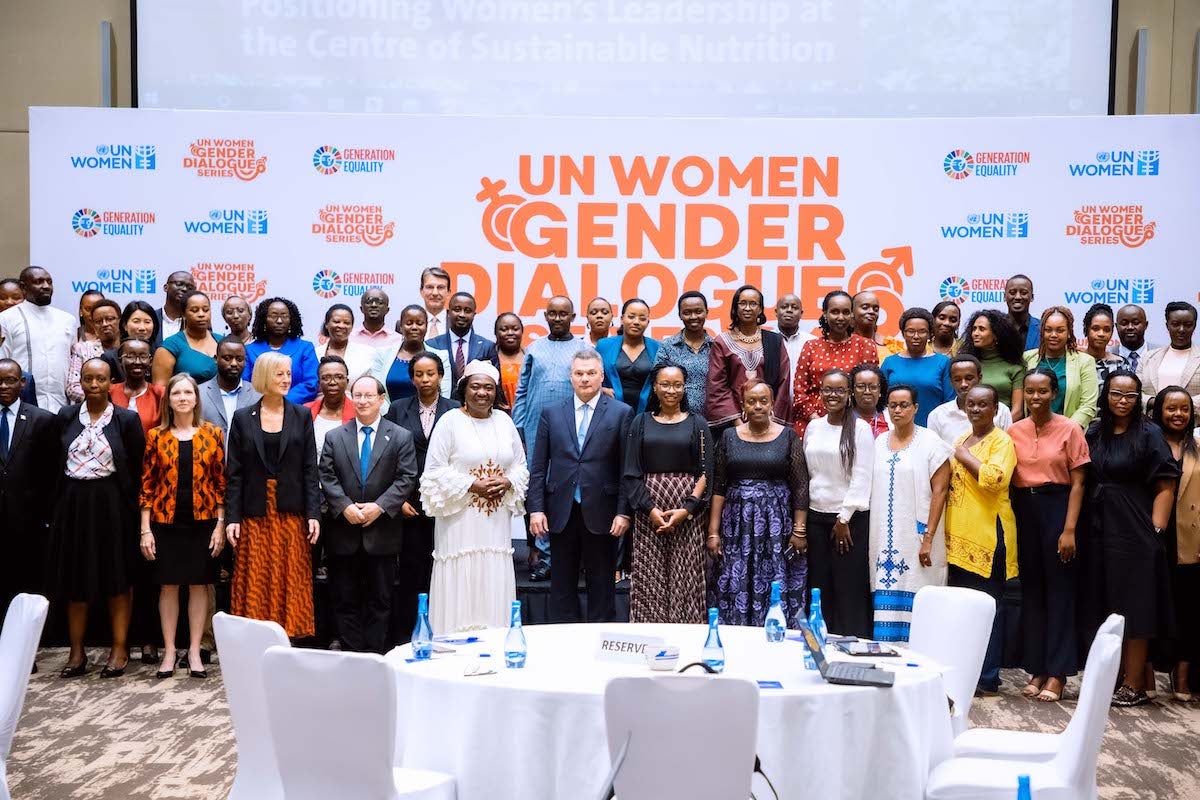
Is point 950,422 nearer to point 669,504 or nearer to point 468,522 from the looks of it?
point 669,504

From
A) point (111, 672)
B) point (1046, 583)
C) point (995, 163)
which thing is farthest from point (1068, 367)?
point (111, 672)

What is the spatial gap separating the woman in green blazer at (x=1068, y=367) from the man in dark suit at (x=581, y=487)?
7.79 feet

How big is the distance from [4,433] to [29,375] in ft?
2.17

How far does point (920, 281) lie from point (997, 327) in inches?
67.2

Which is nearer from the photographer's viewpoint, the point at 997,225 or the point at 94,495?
the point at 94,495

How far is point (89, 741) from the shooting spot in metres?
5.36

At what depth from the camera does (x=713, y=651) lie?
3830 millimetres

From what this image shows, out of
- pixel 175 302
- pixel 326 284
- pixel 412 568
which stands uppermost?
pixel 326 284

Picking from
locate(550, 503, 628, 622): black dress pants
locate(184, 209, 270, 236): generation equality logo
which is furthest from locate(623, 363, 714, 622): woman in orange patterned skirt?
locate(184, 209, 270, 236): generation equality logo

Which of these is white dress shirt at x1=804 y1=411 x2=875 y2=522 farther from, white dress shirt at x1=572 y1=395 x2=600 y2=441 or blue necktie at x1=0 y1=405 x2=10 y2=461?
blue necktie at x1=0 y1=405 x2=10 y2=461

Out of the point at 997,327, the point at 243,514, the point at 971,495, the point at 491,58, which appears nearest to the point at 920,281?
the point at 997,327

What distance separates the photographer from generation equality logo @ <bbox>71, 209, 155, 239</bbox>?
857 centimetres

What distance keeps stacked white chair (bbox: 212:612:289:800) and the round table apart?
371 millimetres

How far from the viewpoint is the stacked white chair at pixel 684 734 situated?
292 centimetres
